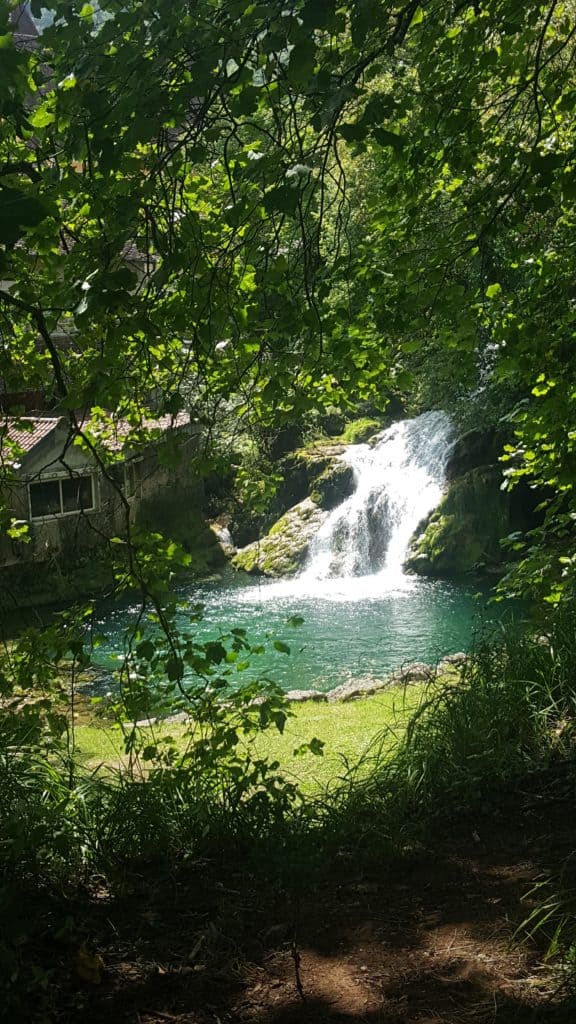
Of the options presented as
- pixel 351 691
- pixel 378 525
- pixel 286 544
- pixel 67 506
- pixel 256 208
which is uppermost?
pixel 256 208

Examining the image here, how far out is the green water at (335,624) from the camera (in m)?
13.8

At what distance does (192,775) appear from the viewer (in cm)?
395

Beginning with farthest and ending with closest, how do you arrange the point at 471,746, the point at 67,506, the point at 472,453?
1. the point at 67,506
2. the point at 472,453
3. the point at 471,746

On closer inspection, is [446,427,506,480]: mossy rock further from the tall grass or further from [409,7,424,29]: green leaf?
[409,7,424,29]: green leaf

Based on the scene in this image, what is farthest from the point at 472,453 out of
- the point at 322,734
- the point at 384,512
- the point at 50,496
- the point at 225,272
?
the point at 225,272

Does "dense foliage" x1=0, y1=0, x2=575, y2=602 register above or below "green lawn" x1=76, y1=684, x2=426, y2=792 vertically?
above

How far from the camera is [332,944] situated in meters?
3.09

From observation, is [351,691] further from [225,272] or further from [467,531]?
[225,272]

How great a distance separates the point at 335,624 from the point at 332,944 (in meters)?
13.2

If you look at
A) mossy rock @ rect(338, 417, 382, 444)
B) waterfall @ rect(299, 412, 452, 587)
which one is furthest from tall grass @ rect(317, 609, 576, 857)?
mossy rock @ rect(338, 417, 382, 444)

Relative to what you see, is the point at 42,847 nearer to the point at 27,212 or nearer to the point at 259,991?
the point at 259,991

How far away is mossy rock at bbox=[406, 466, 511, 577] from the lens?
18.5 meters

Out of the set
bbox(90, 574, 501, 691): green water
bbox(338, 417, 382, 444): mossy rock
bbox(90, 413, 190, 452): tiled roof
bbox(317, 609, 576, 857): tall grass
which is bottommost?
bbox(90, 574, 501, 691): green water

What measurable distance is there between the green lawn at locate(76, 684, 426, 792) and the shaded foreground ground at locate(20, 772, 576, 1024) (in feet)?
9.98
